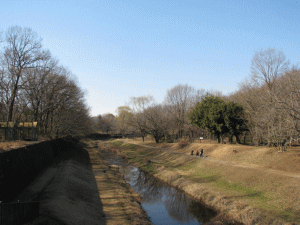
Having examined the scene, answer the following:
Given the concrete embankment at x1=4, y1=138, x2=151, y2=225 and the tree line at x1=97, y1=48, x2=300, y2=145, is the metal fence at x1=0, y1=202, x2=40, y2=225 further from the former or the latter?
the tree line at x1=97, y1=48, x2=300, y2=145

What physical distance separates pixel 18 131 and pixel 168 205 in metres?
21.6

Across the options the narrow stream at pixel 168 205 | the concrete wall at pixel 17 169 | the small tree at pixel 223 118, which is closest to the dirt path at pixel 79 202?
the concrete wall at pixel 17 169

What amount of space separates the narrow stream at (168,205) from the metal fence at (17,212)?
791cm

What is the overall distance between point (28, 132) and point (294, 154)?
3071 cm

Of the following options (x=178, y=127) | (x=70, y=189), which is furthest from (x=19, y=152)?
(x=178, y=127)

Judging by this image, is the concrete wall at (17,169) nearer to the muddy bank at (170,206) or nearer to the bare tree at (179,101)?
the muddy bank at (170,206)

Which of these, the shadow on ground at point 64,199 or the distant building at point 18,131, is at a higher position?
the distant building at point 18,131

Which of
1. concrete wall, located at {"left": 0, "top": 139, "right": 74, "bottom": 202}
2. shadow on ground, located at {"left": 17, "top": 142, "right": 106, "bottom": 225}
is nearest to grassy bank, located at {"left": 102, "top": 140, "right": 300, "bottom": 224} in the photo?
shadow on ground, located at {"left": 17, "top": 142, "right": 106, "bottom": 225}

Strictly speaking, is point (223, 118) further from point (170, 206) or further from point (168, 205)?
point (170, 206)

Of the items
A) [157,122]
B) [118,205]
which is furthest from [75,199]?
[157,122]

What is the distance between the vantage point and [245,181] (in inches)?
757

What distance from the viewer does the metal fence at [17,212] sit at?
7910 millimetres

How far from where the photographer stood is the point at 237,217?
13945 millimetres

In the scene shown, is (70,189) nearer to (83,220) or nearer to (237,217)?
(83,220)
